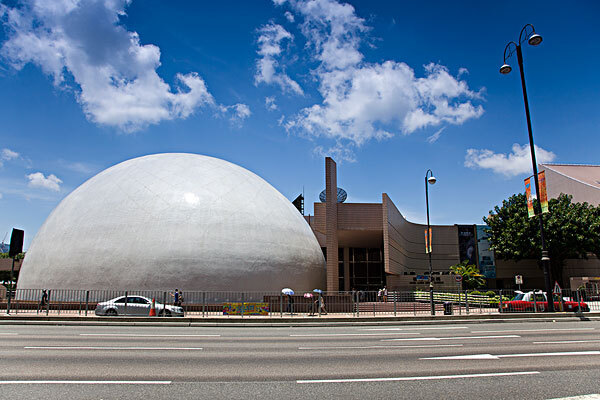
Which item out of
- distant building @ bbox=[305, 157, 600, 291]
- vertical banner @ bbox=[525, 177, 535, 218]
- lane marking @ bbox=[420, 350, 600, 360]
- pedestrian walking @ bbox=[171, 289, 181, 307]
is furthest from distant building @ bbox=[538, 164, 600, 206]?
pedestrian walking @ bbox=[171, 289, 181, 307]

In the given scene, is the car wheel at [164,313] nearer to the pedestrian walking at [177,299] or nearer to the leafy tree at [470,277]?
the pedestrian walking at [177,299]

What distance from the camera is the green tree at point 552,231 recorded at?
145 ft

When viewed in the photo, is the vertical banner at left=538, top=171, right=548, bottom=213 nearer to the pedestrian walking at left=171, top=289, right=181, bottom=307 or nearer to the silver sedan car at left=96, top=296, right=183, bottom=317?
the silver sedan car at left=96, top=296, right=183, bottom=317

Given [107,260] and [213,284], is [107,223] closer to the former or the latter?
[107,260]

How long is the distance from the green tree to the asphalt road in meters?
36.1

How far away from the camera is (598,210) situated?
4591cm

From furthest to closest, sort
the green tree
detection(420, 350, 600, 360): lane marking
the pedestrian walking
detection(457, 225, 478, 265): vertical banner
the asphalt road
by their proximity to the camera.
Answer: detection(457, 225, 478, 265): vertical banner → the green tree → the pedestrian walking → detection(420, 350, 600, 360): lane marking → the asphalt road

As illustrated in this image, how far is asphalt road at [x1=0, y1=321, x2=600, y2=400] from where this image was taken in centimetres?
654

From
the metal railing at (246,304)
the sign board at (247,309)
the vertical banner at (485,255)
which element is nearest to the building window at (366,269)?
the vertical banner at (485,255)

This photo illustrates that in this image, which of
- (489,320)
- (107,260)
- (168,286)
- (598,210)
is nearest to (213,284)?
(168,286)

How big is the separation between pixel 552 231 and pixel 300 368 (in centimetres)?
4497

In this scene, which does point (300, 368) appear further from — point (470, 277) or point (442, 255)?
A: point (442, 255)

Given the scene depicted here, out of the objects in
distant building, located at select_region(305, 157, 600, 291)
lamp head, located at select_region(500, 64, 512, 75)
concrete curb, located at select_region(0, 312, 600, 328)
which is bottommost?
concrete curb, located at select_region(0, 312, 600, 328)

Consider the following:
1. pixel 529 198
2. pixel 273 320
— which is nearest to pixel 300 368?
pixel 273 320
